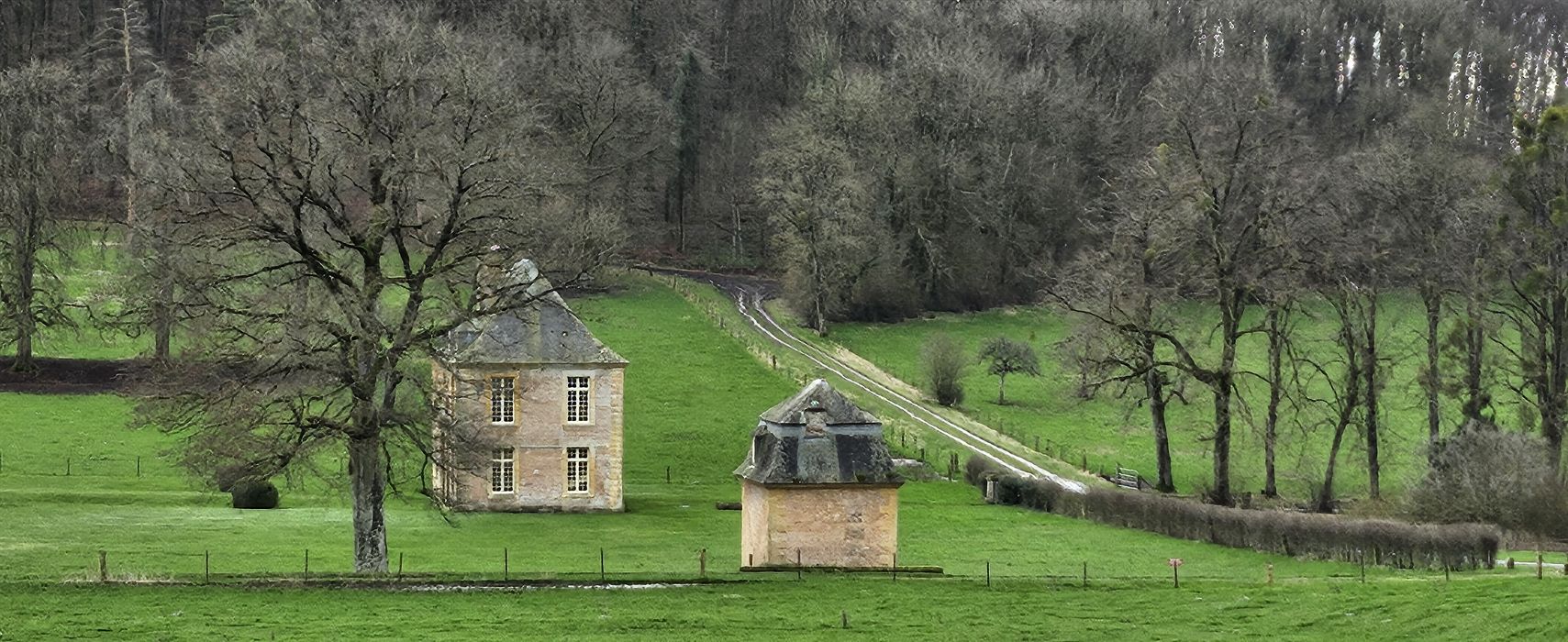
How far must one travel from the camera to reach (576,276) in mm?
42281

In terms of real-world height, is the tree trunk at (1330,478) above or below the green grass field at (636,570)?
above

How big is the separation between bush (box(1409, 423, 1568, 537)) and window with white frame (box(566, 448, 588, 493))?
2648 cm

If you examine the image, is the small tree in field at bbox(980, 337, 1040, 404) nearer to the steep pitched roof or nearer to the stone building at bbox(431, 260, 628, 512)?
the stone building at bbox(431, 260, 628, 512)

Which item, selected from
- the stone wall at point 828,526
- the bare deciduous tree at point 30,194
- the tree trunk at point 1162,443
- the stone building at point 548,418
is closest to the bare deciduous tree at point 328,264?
the stone wall at point 828,526

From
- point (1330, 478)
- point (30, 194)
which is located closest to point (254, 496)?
point (30, 194)

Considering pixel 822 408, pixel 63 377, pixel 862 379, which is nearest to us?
pixel 822 408

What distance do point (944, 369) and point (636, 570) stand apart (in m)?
35.3

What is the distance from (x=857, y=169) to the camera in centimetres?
9494

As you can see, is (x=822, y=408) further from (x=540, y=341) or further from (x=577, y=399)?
(x=540, y=341)

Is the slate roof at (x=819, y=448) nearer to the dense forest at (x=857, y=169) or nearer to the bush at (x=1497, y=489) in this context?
the dense forest at (x=857, y=169)

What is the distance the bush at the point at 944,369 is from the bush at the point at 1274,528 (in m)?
13.1

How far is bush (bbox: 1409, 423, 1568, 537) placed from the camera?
51625mm

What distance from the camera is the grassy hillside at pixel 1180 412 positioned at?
6625 centimetres

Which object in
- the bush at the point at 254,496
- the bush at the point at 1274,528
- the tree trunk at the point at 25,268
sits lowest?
the bush at the point at 1274,528
